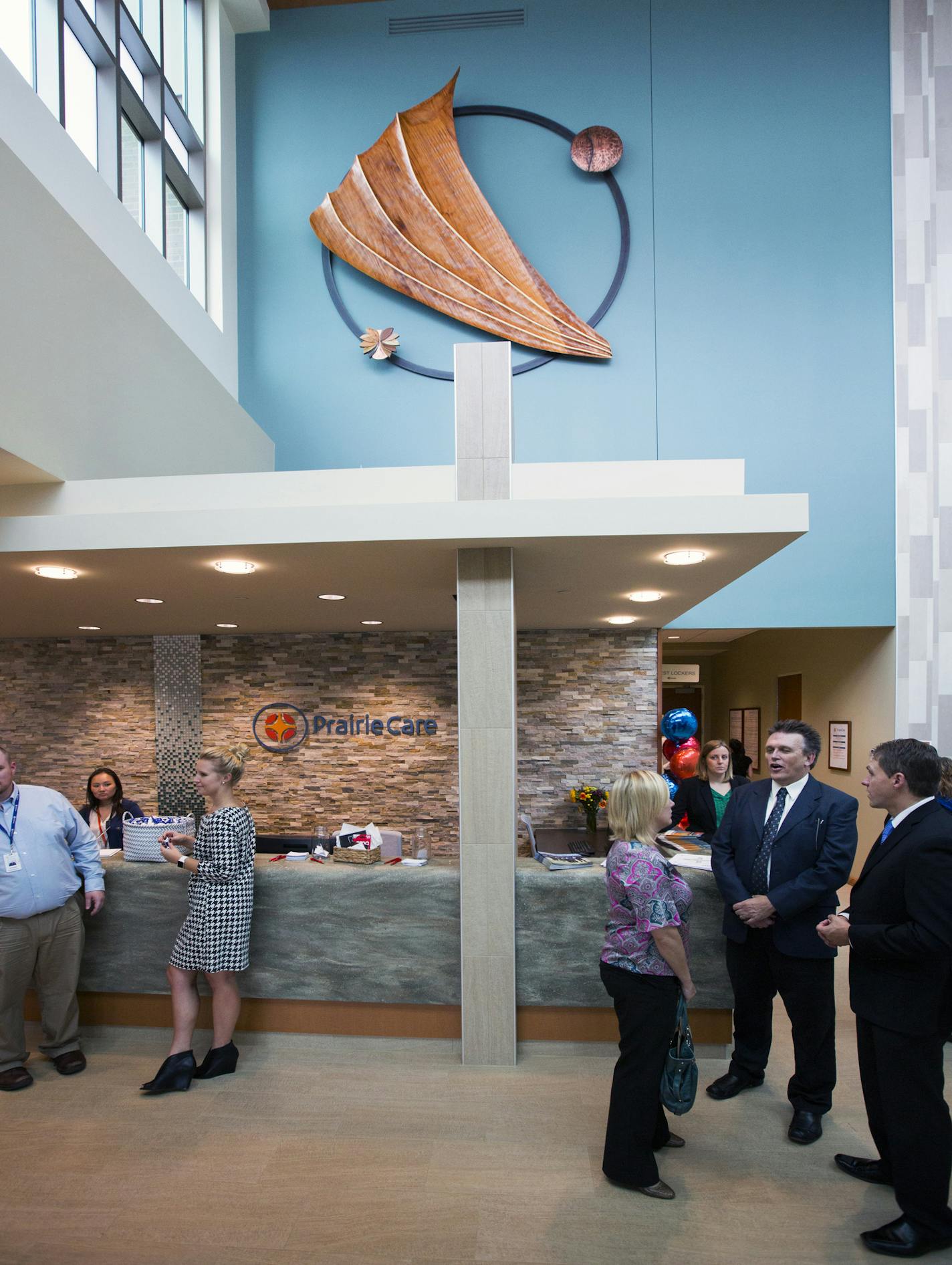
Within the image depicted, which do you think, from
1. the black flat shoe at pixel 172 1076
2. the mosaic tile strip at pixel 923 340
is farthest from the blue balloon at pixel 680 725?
the black flat shoe at pixel 172 1076

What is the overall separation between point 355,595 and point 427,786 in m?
3.33

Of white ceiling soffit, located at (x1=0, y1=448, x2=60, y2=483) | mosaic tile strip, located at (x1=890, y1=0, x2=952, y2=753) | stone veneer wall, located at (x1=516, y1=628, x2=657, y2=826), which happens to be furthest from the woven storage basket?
mosaic tile strip, located at (x1=890, y1=0, x2=952, y2=753)

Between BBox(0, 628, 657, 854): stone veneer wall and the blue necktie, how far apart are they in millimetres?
4853

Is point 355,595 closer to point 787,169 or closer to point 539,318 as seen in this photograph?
point 539,318

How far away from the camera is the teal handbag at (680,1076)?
287cm

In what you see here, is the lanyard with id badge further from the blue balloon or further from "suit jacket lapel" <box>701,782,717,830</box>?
the blue balloon

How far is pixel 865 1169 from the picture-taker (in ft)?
9.86

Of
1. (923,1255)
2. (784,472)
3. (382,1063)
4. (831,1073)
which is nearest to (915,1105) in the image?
(923,1255)

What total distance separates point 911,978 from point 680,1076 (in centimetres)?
87

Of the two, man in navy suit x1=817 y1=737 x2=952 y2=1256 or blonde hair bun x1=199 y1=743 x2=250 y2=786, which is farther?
blonde hair bun x1=199 y1=743 x2=250 y2=786

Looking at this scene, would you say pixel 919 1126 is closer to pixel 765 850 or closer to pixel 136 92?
pixel 765 850

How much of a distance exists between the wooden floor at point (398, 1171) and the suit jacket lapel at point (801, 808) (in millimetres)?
1251

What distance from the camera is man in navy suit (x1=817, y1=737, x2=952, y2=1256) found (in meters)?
2.48

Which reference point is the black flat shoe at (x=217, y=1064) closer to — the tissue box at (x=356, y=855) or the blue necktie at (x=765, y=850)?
the tissue box at (x=356, y=855)
